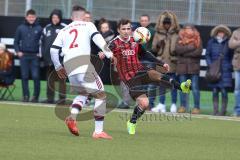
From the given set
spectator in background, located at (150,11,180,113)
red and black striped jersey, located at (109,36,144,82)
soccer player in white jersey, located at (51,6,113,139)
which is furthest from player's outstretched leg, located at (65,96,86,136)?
spectator in background, located at (150,11,180,113)

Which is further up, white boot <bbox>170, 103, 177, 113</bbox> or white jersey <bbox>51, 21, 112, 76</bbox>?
white jersey <bbox>51, 21, 112, 76</bbox>

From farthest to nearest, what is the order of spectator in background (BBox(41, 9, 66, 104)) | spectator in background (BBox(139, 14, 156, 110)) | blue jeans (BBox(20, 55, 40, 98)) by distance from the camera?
blue jeans (BBox(20, 55, 40, 98)), spectator in background (BBox(41, 9, 66, 104)), spectator in background (BBox(139, 14, 156, 110))

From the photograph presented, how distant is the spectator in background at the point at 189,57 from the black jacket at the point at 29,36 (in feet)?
11.3

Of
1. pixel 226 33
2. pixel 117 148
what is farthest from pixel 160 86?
pixel 117 148

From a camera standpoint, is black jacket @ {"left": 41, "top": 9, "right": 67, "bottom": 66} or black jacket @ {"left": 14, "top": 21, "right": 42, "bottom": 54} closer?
black jacket @ {"left": 41, "top": 9, "right": 67, "bottom": 66}

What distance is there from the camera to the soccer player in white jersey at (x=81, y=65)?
39.4 feet

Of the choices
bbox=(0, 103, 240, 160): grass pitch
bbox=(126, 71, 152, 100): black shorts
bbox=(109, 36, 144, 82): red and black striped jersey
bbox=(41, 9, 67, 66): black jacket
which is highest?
bbox=(41, 9, 67, 66): black jacket

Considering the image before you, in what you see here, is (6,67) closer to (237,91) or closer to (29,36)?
(29,36)

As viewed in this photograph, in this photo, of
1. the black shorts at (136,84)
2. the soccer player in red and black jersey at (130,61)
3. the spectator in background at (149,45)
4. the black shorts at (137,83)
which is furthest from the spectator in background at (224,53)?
the soccer player in red and black jersey at (130,61)

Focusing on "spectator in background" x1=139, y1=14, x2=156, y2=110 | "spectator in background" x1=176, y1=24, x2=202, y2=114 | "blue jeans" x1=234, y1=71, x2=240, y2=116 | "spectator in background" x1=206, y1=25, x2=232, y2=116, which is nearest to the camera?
"blue jeans" x1=234, y1=71, x2=240, y2=116

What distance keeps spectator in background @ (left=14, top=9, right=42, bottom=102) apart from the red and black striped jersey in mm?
5868

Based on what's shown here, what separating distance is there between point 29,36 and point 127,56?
6.07 meters

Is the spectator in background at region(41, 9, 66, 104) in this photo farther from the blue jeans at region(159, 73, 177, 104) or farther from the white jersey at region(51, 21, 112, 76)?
the white jersey at region(51, 21, 112, 76)

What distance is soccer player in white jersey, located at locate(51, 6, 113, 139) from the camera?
12008 millimetres
